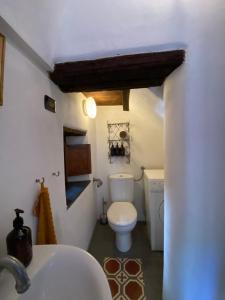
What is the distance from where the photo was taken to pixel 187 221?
0.98 m

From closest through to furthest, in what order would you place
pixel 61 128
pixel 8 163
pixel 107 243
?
pixel 8 163
pixel 61 128
pixel 107 243

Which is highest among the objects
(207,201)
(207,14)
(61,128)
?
(207,14)

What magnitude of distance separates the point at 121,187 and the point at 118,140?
0.69 metres

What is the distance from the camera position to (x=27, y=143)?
875mm

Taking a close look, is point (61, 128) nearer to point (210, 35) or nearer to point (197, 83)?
point (197, 83)

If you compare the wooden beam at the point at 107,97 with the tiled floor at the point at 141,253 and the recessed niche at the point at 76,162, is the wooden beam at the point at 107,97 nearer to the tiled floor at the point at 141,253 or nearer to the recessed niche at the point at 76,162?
the recessed niche at the point at 76,162

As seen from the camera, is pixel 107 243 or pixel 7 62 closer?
pixel 7 62

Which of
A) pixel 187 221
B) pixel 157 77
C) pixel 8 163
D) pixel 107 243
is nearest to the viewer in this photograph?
pixel 8 163

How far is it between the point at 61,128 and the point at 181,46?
37.6 inches

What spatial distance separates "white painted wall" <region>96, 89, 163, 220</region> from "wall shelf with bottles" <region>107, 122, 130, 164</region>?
0.16ft

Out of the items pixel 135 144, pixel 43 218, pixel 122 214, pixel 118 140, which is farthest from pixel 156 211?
pixel 43 218

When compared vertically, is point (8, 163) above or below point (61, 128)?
below

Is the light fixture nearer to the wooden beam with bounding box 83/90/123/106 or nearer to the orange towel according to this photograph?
the wooden beam with bounding box 83/90/123/106

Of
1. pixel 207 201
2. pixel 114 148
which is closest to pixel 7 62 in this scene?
pixel 207 201
